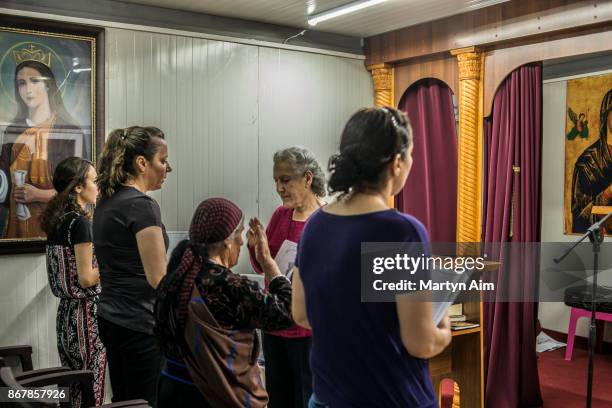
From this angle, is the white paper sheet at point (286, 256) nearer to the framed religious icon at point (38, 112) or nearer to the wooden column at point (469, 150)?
the framed religious icon at point (38, 112)

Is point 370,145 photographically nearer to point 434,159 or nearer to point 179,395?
point 179,395

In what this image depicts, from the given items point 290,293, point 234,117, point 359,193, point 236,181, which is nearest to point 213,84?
point 234,117

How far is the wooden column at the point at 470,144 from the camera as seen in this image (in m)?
4.15

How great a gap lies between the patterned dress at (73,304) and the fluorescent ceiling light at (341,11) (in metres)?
2.08

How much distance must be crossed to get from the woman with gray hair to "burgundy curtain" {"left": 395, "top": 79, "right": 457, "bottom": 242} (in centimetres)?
206

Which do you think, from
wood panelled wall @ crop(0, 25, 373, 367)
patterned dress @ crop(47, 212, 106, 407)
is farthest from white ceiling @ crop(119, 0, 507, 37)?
patterned dress @ crop(47, 212, 106, 407)

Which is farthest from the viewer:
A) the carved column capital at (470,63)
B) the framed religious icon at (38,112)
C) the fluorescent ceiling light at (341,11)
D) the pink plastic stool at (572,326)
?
the pink plastic stool at (572,326)

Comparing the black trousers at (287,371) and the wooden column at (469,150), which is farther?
the wooden column at (469,150)

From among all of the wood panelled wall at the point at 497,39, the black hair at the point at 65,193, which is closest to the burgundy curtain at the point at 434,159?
the wood panelled wall at the point at 497,39

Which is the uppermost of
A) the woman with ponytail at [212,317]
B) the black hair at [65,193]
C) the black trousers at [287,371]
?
the black hair at [65,193]

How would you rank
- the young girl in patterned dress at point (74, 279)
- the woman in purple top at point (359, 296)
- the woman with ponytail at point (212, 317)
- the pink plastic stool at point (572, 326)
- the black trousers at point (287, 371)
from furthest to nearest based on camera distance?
the pink plastic stool at point (572, 326)
the young girl in patterned dress at point (74, 279)
the black trousers at point (287, 371)
the woman with ponytail at point (212, 317)
the woman in purple top at point (359, 296)

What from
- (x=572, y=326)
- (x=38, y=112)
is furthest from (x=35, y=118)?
(x=572, y=326)

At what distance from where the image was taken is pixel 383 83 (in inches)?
193

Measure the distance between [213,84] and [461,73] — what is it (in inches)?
64.6
